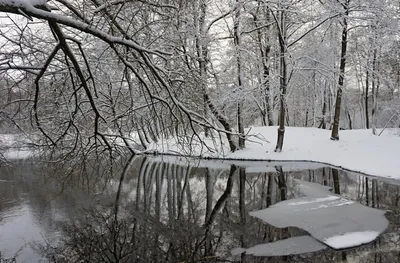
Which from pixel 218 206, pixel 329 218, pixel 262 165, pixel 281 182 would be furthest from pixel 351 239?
pixel 262 165

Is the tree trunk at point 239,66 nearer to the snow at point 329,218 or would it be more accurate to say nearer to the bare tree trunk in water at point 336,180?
the bare tree trunk in water at point 336,180

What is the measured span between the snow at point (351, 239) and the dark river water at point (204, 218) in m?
0.03

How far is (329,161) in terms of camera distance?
17406 millimetres

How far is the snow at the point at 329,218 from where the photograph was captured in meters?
7.29

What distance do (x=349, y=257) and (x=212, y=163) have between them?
13.8 metres

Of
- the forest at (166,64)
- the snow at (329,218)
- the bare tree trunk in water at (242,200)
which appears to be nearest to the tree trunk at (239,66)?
the forest at (166,64)

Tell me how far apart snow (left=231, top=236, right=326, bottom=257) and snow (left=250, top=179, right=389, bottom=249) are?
31 cm

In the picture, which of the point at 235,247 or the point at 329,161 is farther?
the point at 329,161

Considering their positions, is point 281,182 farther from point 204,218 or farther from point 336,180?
point 204,218

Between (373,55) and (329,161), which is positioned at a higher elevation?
(373,55)

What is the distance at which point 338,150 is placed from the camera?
18.3m

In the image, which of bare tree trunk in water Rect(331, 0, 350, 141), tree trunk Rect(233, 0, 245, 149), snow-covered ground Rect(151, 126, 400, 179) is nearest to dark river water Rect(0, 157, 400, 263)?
snow-covered ground Rect(151, 126, 400, 179)

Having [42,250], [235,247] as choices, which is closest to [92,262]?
[42,250]

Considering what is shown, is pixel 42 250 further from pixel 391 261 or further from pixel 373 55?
pixel 373 55
